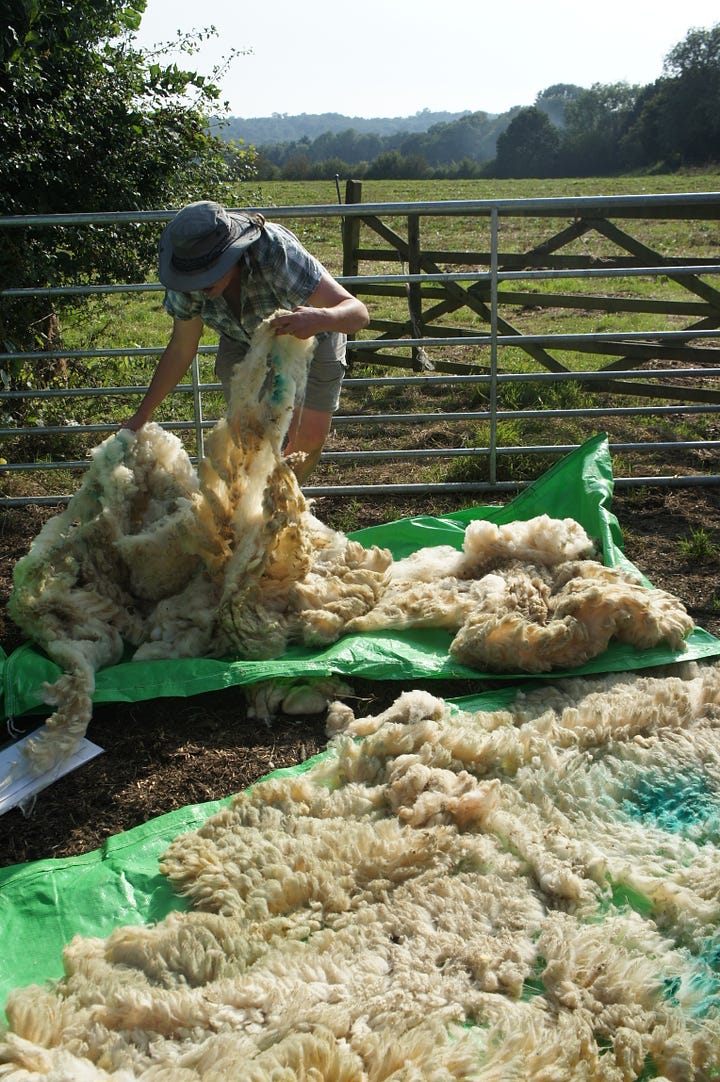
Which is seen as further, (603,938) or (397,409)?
(397,409)

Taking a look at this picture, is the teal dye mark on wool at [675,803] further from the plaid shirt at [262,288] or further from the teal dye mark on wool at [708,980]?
the plaid shirt at [262,288]

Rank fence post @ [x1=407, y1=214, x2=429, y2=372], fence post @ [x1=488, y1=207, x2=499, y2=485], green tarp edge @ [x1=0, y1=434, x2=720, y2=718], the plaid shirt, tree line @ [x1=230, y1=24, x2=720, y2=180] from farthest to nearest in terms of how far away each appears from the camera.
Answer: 1. tree line @ [x1=230, y1=24, x2=720, y2=180]
2. fence post @ [x1=407, y1=214, x2=429, y2=372]
3. fence post @ [x1=488, y1=207, x2=499, y2=485]
4. the plaid shirt
5. green tarp edge @ [x1=0, y1=434, x2=720, y2=718]

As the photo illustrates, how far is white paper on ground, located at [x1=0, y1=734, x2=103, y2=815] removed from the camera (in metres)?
2.69

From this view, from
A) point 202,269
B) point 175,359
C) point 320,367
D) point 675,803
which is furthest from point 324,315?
point 675,803

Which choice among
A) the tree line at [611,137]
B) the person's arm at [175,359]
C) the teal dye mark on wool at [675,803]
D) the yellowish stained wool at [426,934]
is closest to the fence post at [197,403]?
the person's arm at [175,359]

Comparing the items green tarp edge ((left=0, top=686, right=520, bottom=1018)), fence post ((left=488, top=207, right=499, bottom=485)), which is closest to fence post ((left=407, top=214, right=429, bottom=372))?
fence post ((left=488, top=207, right=499, bottom=485))

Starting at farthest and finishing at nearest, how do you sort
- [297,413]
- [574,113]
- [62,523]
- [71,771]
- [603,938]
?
[574,113]
[297,413]
[62,523]
[71,771]
[603,938]

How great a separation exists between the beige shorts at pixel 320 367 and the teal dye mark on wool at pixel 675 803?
2.08 m

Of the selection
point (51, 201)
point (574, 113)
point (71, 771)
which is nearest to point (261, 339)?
point (71, 771)

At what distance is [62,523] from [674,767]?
232 centimetres

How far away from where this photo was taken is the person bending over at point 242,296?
3168 millimetres

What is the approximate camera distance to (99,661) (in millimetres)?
3271

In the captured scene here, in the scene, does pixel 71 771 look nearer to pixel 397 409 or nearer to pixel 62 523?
pixel 62 523

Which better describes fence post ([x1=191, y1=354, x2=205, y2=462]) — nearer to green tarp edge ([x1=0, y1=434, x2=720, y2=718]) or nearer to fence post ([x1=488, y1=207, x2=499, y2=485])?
fence post ([x1=488, y1=207, x2=499, y2=485])
